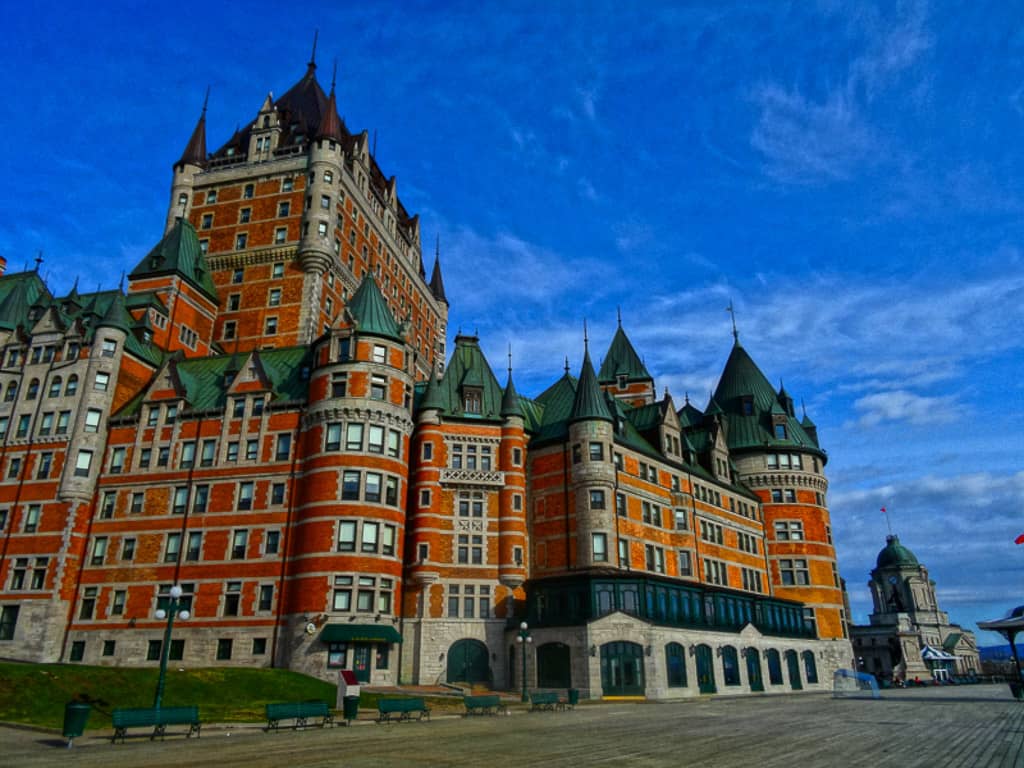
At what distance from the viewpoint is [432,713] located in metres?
34.3

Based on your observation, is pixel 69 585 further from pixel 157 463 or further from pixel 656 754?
pixel 656 754

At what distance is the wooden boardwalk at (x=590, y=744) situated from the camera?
16.9m

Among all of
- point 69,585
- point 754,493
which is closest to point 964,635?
point 754,493

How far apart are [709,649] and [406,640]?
21.9m

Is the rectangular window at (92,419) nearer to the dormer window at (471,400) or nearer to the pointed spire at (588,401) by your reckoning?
the dormer window at (471,400)

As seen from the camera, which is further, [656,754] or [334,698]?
[334,698]

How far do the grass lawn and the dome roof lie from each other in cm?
13756

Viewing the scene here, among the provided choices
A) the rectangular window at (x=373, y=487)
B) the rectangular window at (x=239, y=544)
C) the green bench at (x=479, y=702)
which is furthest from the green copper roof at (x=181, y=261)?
the green bench at (x=479, y=702)

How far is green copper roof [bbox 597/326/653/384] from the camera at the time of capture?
89250 mm

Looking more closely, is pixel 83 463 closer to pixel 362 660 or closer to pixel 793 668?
pixel 362 660

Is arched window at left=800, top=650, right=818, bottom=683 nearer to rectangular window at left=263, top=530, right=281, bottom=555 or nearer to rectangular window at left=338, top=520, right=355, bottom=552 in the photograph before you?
rectangular window at left=338, top=520, right=355, bottom=552

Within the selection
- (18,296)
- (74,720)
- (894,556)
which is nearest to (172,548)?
(18,296)

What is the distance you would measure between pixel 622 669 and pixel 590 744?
94.1ft

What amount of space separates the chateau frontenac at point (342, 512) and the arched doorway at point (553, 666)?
0.54 feet
